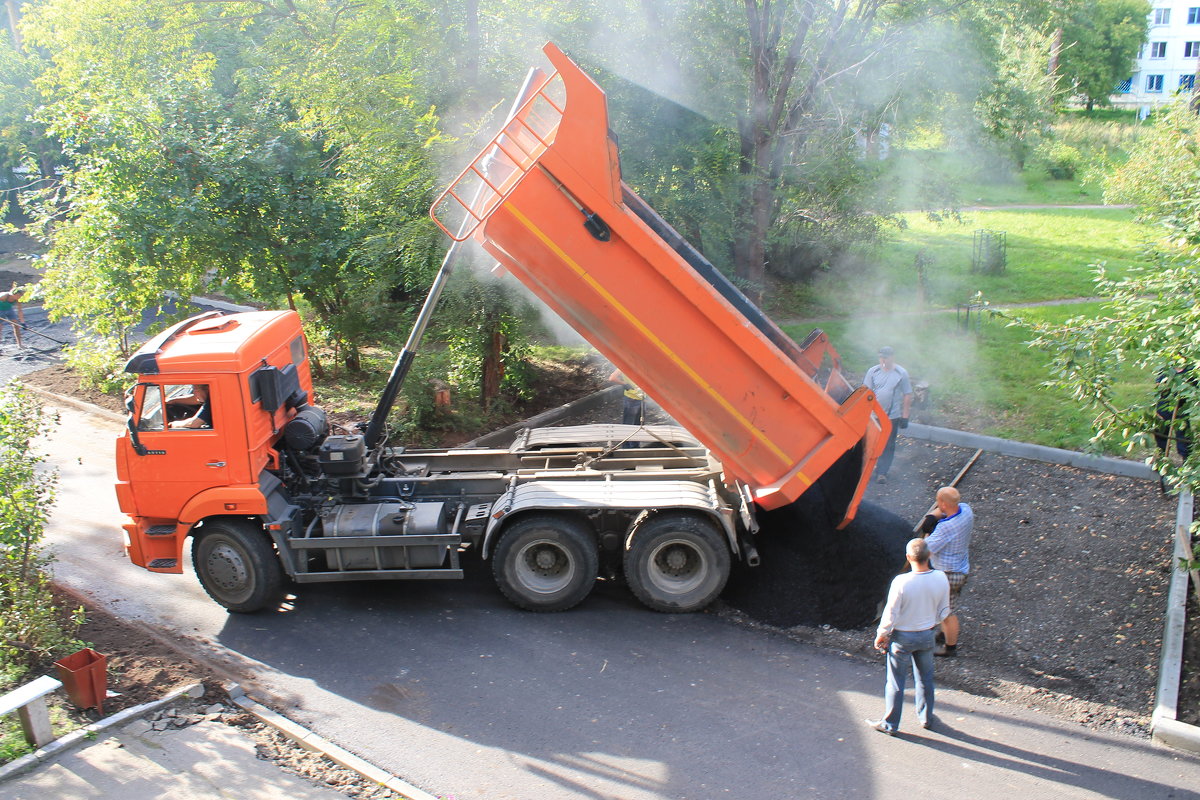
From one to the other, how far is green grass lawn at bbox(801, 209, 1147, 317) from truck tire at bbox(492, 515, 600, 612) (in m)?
9.52

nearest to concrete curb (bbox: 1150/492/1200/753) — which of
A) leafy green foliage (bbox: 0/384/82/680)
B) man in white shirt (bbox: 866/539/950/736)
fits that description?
man in white shirt (bbox: 866/539/950/736)

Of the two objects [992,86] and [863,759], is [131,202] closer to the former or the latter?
[863,759]

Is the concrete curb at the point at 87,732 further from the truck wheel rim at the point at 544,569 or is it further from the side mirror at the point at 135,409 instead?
the truck wheel rim at the point at 544,569

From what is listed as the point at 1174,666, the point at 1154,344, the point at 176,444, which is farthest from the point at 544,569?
the point at 1154,344

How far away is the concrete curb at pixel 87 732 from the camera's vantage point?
17.7 ft

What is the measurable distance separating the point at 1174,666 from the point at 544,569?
Answer: 4.77 metres

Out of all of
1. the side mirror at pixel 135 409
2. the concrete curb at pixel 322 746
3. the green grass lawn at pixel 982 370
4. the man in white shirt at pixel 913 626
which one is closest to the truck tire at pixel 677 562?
the man in white shirt at pixel 913 626

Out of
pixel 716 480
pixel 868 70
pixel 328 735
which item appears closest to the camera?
pixel 328 735

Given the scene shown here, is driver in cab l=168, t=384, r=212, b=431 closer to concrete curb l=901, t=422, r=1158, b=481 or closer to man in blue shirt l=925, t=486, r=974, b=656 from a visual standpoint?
man in blue shirt l=925, t=486, r=974, b=656

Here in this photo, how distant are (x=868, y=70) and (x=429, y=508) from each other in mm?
9227

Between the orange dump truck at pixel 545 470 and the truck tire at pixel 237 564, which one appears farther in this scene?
the truck tire at pixel 237 564

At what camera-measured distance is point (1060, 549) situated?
796 centimetres

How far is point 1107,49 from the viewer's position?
41.3 m

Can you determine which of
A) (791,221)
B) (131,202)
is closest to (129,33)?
(131,202)
